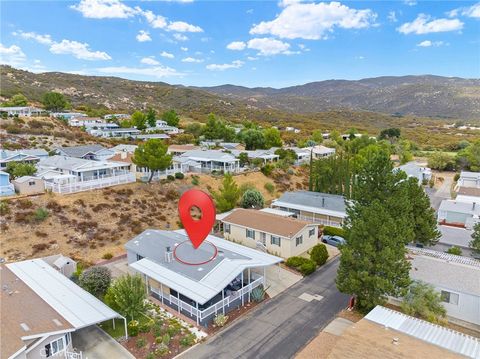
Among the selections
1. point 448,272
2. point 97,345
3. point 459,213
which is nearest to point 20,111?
point 97,345

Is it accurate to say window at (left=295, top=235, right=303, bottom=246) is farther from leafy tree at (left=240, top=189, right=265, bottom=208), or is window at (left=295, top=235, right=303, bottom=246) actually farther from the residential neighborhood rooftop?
leafy tree at (left=240, top=189, right=265, bottom=208)

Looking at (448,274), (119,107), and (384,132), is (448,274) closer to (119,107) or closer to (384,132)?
(384,132)

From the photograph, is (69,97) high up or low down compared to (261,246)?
up

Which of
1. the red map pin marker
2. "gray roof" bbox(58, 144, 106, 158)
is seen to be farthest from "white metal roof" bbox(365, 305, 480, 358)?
"gray roof" bbox(58, 144, 106, 158)

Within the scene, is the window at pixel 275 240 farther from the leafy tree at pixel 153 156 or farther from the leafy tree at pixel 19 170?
the leafy tree at pixel 19 170

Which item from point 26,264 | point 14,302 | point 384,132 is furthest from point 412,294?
Result: point 384,132

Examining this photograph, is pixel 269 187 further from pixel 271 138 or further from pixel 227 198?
pixel 271 138
